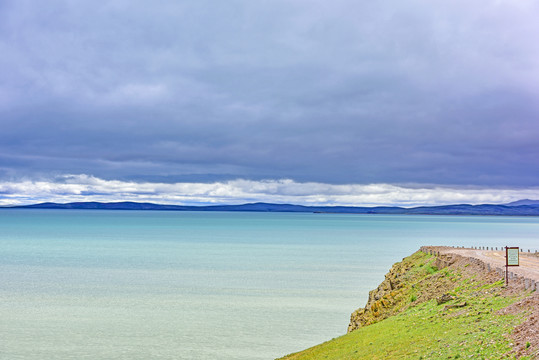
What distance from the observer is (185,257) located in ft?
345

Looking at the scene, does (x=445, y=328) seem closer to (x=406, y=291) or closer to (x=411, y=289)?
(x=406, y=291)

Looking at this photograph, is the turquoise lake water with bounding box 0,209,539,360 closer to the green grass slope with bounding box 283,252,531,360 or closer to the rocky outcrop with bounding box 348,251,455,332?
the rocky outcrop with bounding box 348,251,455,332

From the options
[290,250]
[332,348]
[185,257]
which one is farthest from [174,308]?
[290,250]

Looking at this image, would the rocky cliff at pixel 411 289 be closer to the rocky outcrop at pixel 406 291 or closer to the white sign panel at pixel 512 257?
the rocky outcrop at pixel 406 291

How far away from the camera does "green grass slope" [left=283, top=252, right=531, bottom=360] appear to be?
2333cm

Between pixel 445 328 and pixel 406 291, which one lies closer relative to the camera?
pixel 445 328

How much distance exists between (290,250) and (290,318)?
252 ft

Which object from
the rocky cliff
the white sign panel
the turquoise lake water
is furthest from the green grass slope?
the turquoise lake water

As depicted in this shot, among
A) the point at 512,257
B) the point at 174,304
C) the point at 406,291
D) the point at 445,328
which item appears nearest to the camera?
the point at 445,328

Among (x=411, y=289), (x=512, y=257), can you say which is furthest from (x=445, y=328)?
(x=411, y=289)

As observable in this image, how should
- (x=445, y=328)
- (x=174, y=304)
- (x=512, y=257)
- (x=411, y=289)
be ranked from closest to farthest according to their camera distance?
(x=445, y=328)
(x=512, y=257)
(x=411, y=289)
(x=174, y=304)

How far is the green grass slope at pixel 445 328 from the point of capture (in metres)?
23.3

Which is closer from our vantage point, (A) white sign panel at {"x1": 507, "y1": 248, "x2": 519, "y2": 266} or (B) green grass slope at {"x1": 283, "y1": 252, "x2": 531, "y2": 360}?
(B) green grass slope at {"x1": 283, "y1": 252, "x2": 531, "y2": 360}

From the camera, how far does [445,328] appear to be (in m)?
27.8
